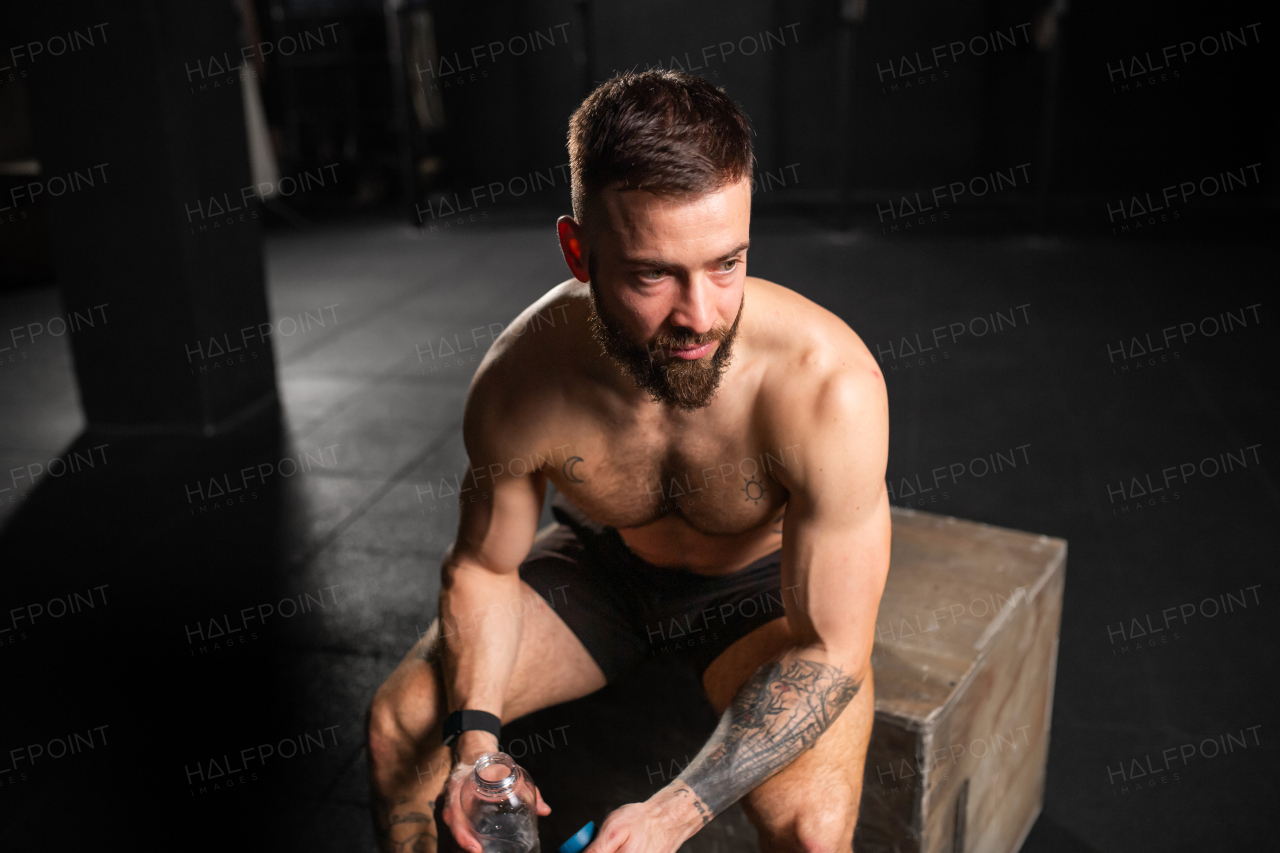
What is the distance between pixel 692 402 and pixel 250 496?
2925 mm

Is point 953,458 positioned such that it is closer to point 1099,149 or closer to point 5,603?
point 5,603

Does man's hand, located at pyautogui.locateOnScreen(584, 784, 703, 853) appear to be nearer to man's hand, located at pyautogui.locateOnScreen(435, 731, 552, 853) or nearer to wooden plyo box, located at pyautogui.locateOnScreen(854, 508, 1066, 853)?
man's hand, located at pyautogui.locateOnScreen(435, 731, 552, 853)

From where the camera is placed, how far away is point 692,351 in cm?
146

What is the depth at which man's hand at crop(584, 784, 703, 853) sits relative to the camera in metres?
1.37

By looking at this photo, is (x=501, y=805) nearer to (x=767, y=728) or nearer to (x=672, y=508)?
(x=767, y=728)

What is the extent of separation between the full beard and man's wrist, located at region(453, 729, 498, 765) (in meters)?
0.62

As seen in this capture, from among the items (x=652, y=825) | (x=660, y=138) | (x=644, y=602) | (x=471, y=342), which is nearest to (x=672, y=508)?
(x=644, y=602)

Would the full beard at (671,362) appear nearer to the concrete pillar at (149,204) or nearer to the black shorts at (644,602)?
the black shorts at (644,602)

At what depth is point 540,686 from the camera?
186 cm

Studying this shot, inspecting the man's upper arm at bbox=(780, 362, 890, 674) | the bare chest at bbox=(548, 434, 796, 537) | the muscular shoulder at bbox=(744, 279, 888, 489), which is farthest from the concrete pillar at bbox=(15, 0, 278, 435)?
the man's upper arm at bbox=(780, 362, 890, 674)

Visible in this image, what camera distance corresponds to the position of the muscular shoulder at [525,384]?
1.75 meters

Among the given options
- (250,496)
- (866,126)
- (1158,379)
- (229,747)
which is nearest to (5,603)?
(250,496)

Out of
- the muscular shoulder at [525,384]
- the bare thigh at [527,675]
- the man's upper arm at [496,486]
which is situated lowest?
the bare thigh at [527,675]

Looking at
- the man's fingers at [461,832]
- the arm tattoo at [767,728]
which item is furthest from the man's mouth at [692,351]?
the man's fingers at [461,832]
